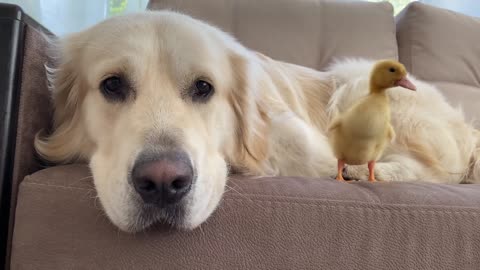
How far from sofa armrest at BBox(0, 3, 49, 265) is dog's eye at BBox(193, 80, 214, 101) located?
457 millimetres

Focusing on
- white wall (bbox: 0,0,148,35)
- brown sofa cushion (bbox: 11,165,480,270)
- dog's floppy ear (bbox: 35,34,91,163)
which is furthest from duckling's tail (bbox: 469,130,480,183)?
white wall (bbox: 0,0,148,35)

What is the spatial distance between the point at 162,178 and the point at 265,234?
0.27m

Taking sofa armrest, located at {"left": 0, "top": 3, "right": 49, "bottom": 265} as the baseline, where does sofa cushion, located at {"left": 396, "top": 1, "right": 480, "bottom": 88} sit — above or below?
above

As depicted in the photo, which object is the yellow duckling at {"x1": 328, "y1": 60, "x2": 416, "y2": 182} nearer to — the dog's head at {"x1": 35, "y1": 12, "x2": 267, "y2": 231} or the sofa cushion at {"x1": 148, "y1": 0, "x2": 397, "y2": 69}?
the dog's head at {"x1": 35, "y1": 12, "x2": 267, "y2": 231}

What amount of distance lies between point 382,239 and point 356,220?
7 cm

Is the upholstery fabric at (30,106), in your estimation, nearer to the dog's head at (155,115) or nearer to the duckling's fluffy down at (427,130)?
the dog's head at (155,115)

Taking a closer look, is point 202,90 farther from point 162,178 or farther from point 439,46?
point 439,46

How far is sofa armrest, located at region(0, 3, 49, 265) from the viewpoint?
1.01m

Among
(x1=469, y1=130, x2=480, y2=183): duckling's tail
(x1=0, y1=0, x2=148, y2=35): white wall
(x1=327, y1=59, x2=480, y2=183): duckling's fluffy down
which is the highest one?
(x1=0, y1=0, x2=148, y2=35): white wall

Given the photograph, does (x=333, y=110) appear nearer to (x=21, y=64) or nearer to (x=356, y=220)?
(x=356, y=220)

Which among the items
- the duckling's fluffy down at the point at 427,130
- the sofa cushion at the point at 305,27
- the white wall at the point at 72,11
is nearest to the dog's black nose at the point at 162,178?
the duckling's fluffy down at the point at 427,130

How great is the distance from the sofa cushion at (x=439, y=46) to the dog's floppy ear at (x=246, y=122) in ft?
5.21

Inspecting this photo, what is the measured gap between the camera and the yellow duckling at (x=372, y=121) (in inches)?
48.1

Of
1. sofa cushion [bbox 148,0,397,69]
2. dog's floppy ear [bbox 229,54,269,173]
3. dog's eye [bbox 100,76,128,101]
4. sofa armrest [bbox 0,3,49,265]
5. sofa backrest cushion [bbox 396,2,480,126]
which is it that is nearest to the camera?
sofa armrest [bbox 0,3,49,265]
